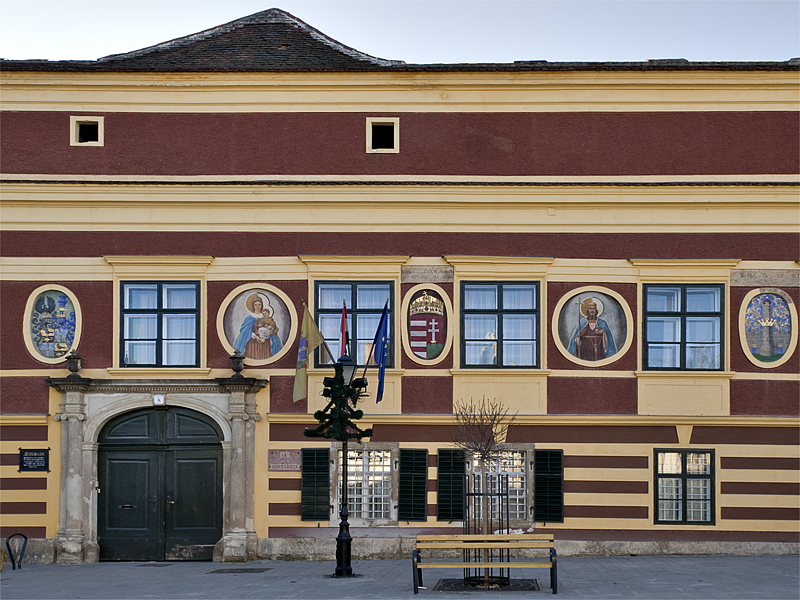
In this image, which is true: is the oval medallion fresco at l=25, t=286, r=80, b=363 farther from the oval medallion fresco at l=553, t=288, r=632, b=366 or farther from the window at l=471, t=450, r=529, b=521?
the oval medallion fresco at l=553, t=288, r=632, b=366

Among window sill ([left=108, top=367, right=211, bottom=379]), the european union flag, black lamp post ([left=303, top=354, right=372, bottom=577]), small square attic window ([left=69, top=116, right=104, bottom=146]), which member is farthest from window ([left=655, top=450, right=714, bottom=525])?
small square attic window ([left=69, top=116, right=104, bottom=146])

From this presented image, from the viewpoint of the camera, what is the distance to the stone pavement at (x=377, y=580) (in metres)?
14.3

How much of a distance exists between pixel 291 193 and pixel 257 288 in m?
2.03

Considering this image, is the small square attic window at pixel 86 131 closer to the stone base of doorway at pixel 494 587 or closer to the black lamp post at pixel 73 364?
the black lamp post at pixel 73 364

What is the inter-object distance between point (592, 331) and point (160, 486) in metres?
9.12

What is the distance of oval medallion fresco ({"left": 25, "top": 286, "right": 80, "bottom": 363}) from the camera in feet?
64.2

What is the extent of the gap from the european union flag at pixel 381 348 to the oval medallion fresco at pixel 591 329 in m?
3.46

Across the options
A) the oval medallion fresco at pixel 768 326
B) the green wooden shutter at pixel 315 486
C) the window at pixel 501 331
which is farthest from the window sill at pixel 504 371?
the oval medallion fresco at pixel 768 326

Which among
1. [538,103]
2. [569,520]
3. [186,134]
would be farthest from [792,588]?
[186,134]

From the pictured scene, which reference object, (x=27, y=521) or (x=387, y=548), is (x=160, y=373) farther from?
(x=387, y=548)

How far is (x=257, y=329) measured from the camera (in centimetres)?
1958

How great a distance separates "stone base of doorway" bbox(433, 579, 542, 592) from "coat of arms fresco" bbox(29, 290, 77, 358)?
367 inches

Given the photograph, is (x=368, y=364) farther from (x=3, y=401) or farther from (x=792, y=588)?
(x=792, y=588)

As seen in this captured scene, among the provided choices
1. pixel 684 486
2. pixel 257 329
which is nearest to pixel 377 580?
pixel 257 329
